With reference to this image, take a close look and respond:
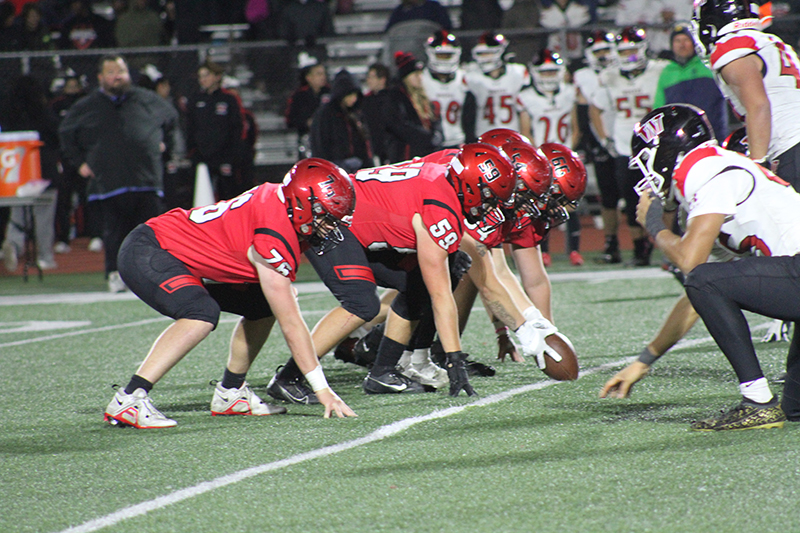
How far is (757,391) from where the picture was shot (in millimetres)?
3771

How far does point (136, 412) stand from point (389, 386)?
1.29 metres

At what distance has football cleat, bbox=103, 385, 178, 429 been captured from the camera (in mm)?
4355

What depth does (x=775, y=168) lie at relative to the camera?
16.2 feet

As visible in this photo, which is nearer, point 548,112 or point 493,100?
point 493,100

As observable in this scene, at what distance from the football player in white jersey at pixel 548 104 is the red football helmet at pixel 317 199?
21.8ft

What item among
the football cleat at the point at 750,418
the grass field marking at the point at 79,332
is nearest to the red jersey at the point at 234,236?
Answer: the football cleat at the point at 750,418

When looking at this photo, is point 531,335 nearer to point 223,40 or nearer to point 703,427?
point 703,427

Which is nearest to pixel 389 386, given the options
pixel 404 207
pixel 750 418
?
pixel 404 207

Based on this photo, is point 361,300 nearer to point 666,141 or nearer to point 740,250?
point 666,141

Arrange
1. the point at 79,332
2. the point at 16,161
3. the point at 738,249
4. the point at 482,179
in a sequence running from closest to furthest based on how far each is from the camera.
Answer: the point at 738,249 → the point at 482,179 → the point at 79,332 → the point at 16,161

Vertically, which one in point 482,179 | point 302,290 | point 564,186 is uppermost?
point 482,179

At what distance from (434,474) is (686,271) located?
1.23 m

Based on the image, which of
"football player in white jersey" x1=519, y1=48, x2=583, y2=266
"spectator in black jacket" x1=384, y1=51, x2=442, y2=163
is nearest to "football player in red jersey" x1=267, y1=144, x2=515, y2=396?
"spectator in black jacket" x1=384, y1=51, x2=442, y2=163

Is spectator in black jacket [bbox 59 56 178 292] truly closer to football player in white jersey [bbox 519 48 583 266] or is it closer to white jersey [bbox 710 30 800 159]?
football player in white jersey [bbox 519 48 583 266]
